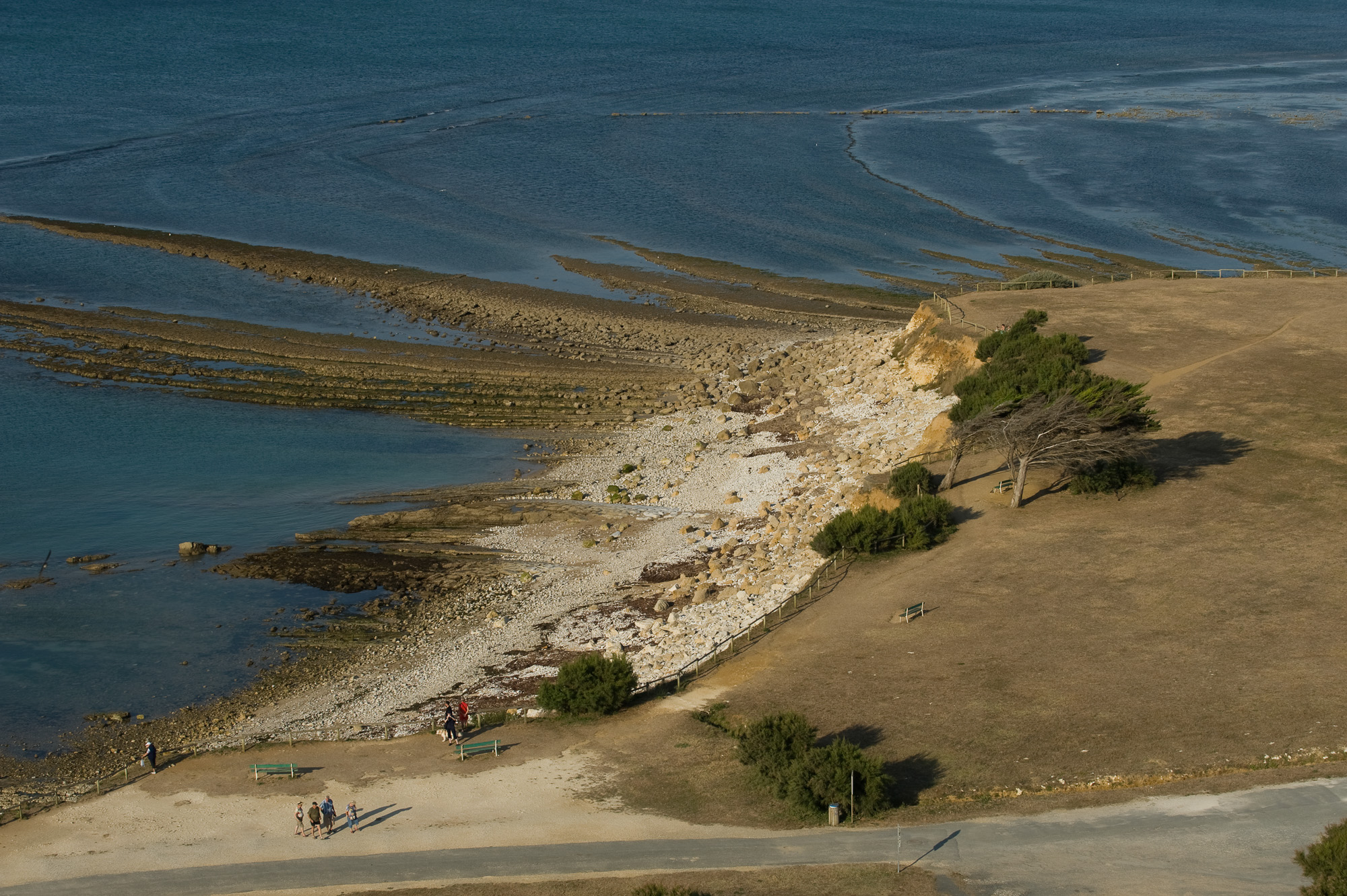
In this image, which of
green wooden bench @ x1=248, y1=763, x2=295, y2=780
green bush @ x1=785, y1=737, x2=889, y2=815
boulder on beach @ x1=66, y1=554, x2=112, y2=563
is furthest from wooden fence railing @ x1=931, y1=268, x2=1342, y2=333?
green wooden bench @ x1=248, y1=763, x2=295, y2=780

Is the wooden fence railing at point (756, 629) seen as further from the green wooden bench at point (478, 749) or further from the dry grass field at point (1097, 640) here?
the green wooden bench at point (478, 749)

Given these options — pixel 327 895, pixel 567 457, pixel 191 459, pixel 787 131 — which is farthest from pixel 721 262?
pixel 327 895

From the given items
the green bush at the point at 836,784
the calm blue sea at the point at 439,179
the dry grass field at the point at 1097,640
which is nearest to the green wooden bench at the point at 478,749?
the dry grass field at the point at 1097,640

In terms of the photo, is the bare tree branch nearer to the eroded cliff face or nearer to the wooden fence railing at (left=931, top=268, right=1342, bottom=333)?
the eroded cliff face

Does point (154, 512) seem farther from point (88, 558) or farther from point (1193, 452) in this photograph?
point (1193, 452)

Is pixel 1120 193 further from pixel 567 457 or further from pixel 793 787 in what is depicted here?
pixel 793 787

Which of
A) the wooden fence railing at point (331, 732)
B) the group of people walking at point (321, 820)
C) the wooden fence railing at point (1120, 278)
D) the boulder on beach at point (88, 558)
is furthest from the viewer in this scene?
the wooden fence railing at point (1120, 278)
